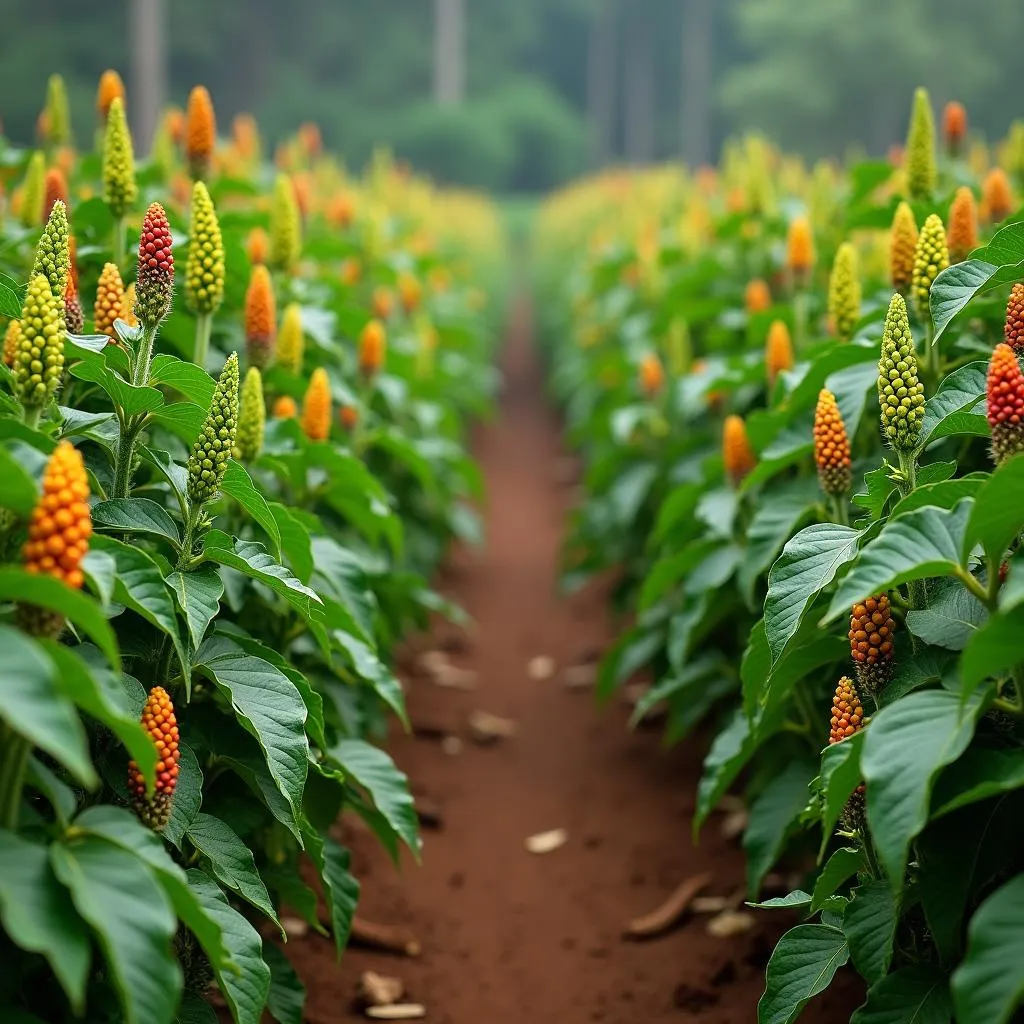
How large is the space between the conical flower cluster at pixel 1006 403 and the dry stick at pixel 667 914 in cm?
212

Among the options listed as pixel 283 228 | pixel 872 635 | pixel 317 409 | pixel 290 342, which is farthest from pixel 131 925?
pixel 283 228

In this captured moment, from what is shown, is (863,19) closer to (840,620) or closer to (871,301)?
(871,301)

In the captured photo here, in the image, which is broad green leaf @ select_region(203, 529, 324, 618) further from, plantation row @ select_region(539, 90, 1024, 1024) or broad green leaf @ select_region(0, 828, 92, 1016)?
plantation row @ select_region(539, 90, 1024, 1024)

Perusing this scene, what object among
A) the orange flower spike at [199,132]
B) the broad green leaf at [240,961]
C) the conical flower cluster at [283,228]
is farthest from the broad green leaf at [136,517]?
the orange flower spike at [199,132]

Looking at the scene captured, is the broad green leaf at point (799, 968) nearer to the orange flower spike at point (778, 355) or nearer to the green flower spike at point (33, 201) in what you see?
the orange flower spike at point (778, 355)

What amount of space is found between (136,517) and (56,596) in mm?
648

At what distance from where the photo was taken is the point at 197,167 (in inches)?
144

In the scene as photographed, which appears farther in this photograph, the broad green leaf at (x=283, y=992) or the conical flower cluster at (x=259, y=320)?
the conical flower cluster at (x=259, y=320)

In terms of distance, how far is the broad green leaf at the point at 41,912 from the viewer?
1.46m

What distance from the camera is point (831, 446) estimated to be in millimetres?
2566

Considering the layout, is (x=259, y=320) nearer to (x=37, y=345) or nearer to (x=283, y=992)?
(x=37, y=345)

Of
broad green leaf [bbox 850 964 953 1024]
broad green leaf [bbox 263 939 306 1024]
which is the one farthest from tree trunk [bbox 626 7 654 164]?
broad green leaf [bbox 850 964 953 1024]

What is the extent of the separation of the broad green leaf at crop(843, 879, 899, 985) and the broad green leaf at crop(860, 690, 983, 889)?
1.28 feet

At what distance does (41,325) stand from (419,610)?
319 cm
